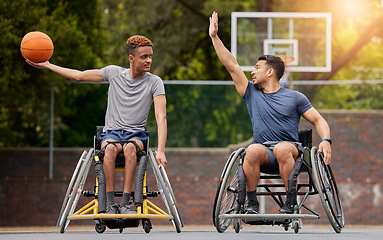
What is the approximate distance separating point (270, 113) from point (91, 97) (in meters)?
10.3

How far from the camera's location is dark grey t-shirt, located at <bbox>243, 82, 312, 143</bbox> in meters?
7.17

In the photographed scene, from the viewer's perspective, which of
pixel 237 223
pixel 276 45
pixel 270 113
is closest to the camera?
pixel 270 113

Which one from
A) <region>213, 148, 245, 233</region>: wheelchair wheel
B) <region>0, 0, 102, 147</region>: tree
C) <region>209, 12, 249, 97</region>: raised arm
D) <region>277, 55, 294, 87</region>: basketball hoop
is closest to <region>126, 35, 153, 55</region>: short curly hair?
<region>209, 12, 249, 97</region>: raised arm

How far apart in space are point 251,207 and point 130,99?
1379mm

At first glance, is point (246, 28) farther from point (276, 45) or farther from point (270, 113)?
point (270, 113)

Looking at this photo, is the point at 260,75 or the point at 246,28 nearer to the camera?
the point at 260,75

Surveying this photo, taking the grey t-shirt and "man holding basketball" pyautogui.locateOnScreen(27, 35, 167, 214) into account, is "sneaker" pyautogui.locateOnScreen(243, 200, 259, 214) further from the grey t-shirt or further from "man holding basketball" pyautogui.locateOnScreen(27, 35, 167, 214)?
the grey t-shirt

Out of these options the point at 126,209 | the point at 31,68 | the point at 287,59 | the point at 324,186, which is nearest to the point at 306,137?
the point at 324,186

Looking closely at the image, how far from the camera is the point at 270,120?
7.17 metres

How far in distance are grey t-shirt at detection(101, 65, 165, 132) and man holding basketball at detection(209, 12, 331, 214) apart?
2.19 ft

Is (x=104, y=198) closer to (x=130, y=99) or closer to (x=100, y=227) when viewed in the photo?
(x=100, y=227)

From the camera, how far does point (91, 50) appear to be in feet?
54.1

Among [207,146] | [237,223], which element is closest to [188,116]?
[207,146]

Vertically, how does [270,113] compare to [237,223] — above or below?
above
